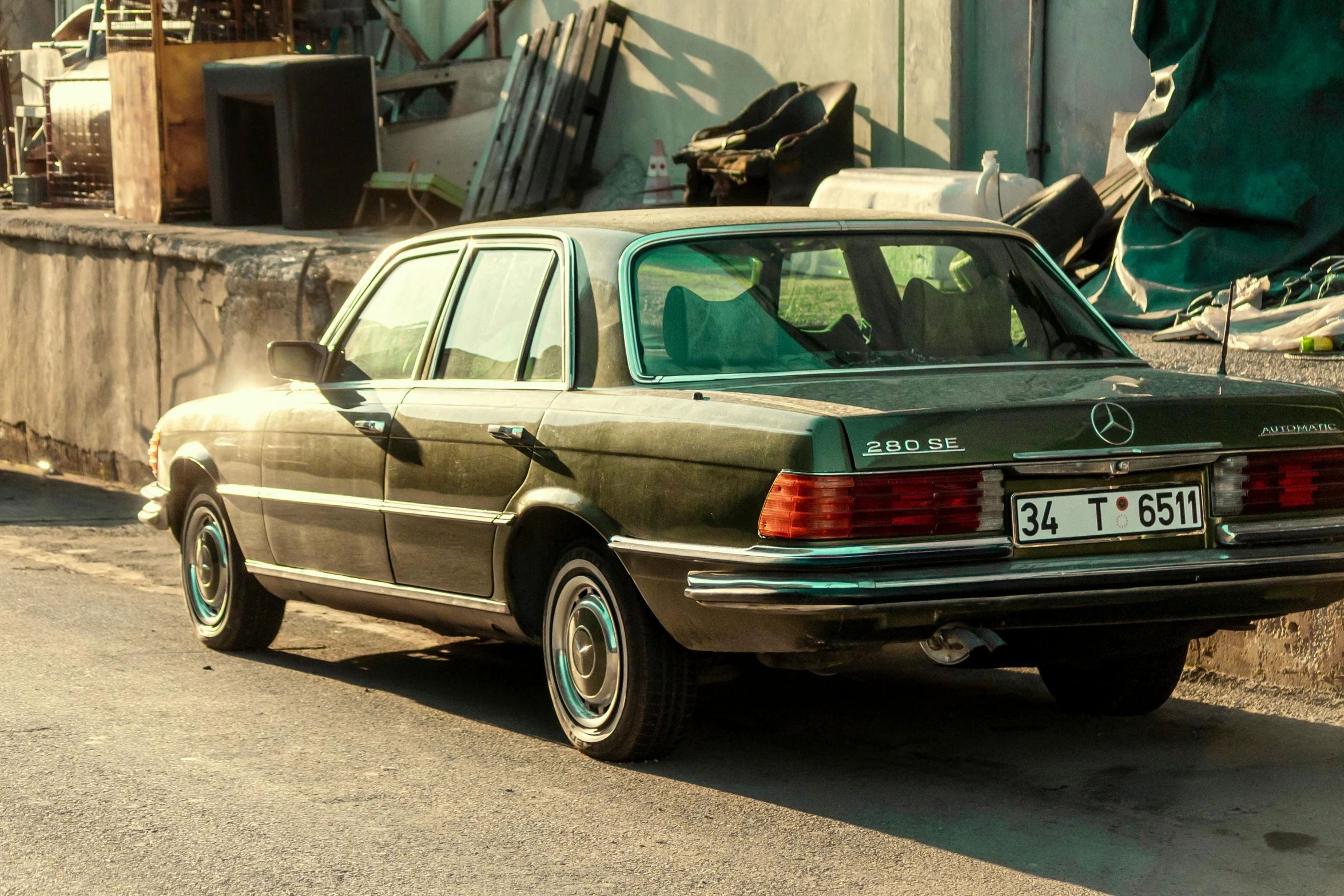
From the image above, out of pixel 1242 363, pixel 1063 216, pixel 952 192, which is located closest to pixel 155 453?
pixel 1242 363

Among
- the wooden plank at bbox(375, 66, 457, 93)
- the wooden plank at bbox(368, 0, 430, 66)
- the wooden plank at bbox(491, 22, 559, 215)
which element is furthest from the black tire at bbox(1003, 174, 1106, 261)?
the wooden plank at bbox(368, 0, 430, 66)

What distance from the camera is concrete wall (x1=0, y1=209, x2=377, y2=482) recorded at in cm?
1193

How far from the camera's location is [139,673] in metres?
6.89

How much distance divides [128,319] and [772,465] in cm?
990

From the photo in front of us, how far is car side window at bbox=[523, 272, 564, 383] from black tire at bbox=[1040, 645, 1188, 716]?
170 cm

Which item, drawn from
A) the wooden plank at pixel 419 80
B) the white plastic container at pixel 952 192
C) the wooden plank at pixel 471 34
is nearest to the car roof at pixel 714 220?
the white plastic container at pixel 952 192

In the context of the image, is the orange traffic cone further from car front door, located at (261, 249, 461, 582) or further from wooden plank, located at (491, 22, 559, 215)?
car front door, located at (261, 249, 461, 582)

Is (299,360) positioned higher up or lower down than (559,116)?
lower down

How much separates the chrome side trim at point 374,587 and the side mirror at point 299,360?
0.68m

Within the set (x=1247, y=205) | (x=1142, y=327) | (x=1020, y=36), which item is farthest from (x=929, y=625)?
(x=1020, y=36)

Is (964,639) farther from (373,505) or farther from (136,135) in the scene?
(136,135)

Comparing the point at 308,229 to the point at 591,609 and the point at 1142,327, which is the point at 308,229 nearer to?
the point at 1142,327

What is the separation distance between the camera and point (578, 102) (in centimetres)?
1593

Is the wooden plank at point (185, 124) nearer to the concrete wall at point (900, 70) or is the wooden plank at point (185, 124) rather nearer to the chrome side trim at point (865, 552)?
the concrete wall at point (900, 70)
